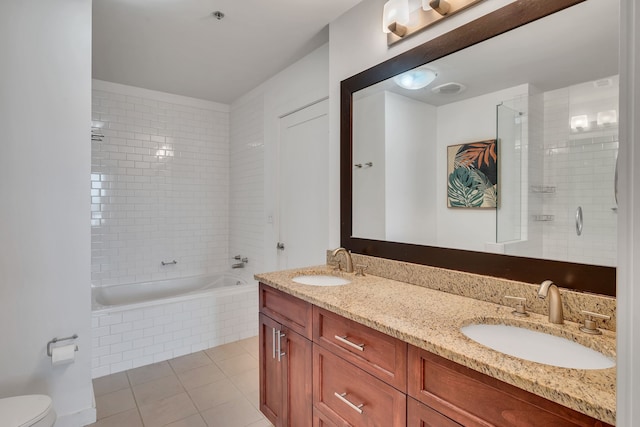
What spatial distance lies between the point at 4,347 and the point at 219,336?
1.58 m

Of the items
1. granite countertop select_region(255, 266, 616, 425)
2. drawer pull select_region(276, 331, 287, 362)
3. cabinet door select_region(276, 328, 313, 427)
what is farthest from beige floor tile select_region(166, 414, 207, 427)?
granite countertop select_region(255, 266, 616, 425)

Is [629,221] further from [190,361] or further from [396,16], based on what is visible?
[190,361]

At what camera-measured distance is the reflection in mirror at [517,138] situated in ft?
3.70

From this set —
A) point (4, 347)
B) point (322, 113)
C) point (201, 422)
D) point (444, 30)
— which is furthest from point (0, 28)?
point (201, 422)

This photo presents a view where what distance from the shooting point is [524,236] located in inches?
52.2

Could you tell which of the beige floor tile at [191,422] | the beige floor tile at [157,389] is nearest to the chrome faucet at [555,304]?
the beige floor tile at [191,422]

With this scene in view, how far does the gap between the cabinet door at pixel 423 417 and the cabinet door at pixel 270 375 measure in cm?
85

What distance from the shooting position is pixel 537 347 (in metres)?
1.11

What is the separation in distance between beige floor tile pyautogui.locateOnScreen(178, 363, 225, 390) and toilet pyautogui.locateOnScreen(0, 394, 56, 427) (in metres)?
0.97

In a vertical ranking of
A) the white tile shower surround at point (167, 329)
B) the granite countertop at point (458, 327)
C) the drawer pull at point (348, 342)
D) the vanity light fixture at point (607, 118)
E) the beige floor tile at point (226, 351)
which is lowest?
the beige floor tile at point (226, 351)

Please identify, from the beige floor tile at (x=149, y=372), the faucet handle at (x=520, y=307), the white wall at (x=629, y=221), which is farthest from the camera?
the beige floor tile at (x=149, y=372)

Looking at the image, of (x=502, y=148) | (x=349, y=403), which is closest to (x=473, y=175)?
(x=502, y=148)

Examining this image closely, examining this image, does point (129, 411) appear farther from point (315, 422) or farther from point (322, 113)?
point (322, 113)

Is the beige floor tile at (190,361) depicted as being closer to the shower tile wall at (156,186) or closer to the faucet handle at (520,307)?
the shower tile wall at (156,186)
